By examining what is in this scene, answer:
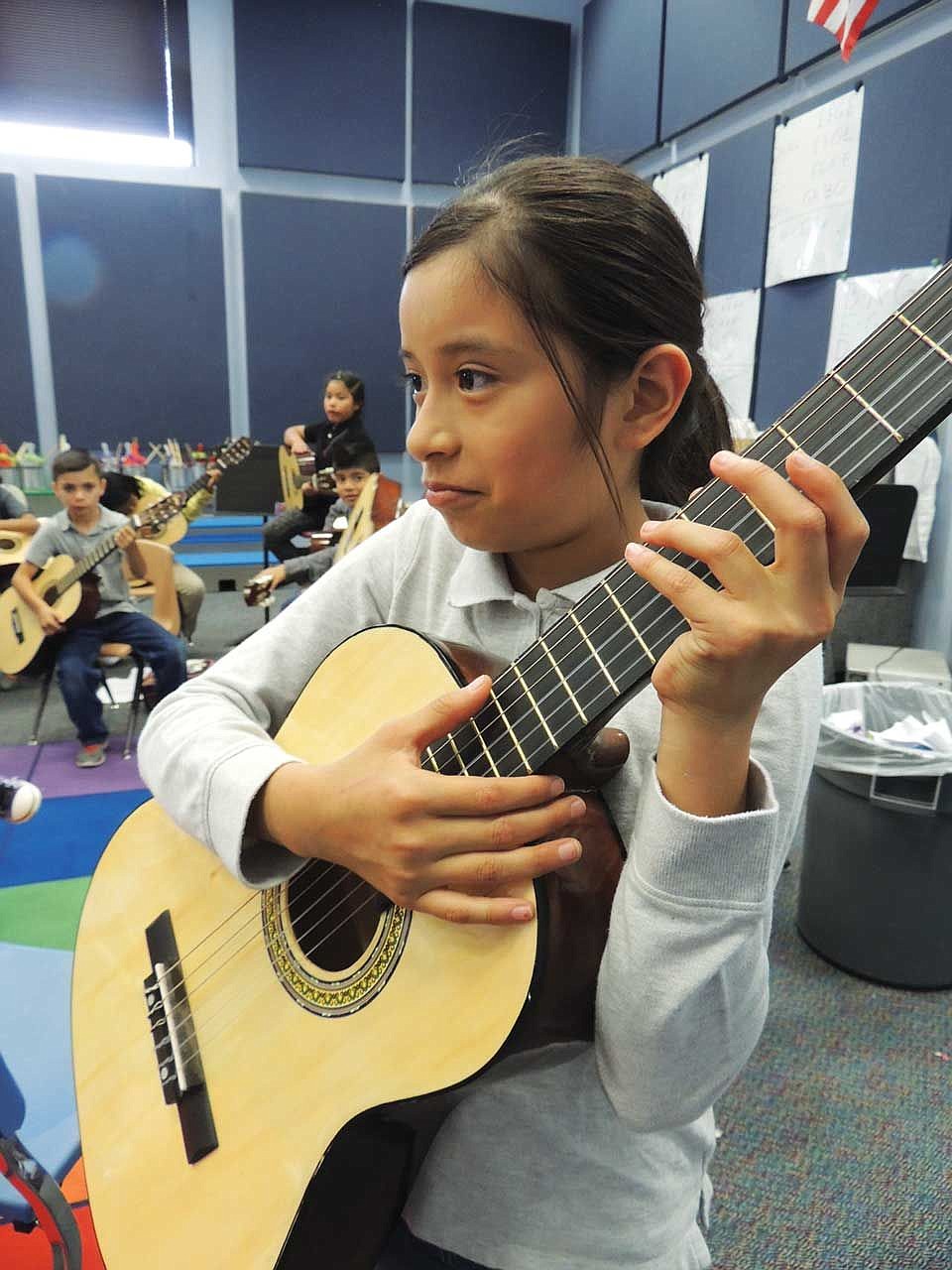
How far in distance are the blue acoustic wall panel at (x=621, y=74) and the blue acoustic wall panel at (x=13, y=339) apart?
3.96 meters

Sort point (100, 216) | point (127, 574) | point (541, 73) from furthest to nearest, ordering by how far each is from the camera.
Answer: point (541, 73) → point (100, 216) → point (127, 574)

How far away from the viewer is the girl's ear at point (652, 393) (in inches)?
28.0

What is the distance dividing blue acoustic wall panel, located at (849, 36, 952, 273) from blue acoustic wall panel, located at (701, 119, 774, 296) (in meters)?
0.69

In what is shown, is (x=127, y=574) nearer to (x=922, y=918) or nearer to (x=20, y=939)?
(x=20, y=939)

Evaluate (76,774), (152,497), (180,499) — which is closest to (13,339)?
(152,497)

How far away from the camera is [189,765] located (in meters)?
0.84

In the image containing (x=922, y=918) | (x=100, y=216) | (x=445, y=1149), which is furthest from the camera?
(x=100, y=216)

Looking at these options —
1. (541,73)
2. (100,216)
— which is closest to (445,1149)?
(100,216)

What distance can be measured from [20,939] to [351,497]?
102 inches

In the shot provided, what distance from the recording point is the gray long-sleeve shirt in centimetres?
55

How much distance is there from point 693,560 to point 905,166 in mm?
3645

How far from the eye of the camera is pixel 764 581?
1.55 feet

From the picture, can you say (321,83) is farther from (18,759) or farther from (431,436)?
(431,436)

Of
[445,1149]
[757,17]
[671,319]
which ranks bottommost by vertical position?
[445,1149]
